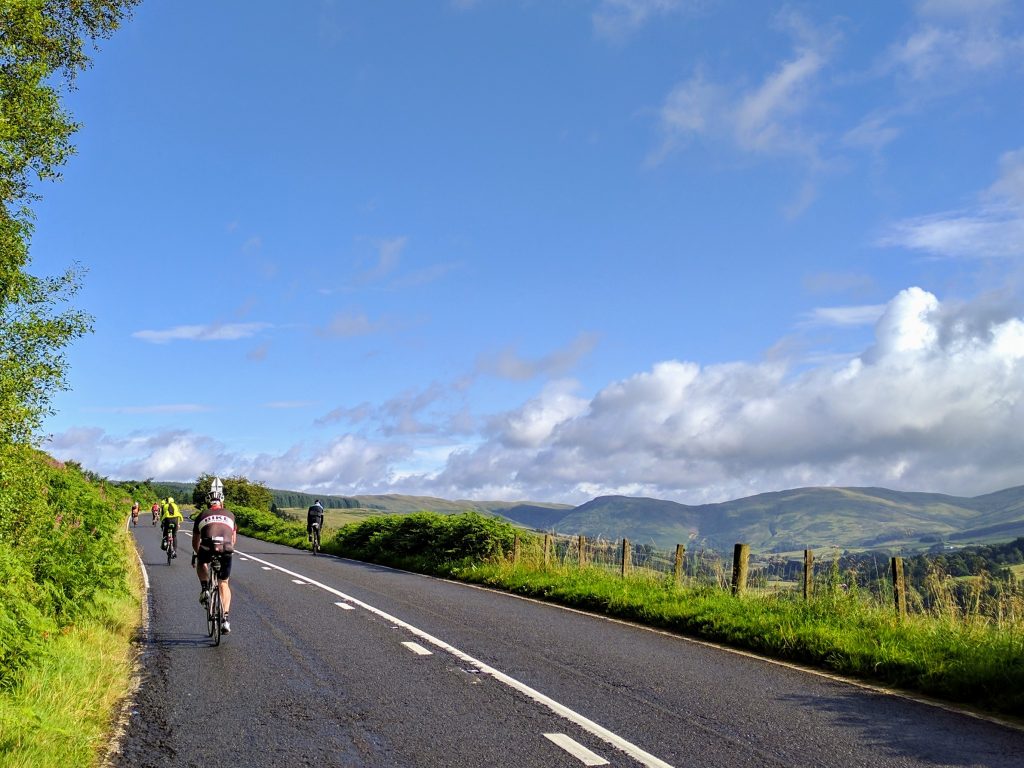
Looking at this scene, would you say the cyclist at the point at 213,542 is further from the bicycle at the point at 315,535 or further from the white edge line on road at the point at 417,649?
the bicycle at the point at 315,535

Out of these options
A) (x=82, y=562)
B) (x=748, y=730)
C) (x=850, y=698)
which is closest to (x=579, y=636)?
(x=850, y=698)

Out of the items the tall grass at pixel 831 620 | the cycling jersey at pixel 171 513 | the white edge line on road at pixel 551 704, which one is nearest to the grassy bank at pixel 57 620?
the white edge line on road at pixel 551 704

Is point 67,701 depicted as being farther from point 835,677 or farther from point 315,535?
point 315,535

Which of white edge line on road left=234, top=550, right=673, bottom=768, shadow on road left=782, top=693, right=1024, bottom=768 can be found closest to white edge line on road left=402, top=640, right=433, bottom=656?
white edge line on road left=234, top=550, right=673, bottom=768

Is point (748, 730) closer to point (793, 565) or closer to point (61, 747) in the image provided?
point (61, 747)

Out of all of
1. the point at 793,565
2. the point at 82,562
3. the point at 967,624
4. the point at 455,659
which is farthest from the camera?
the point at 793,565

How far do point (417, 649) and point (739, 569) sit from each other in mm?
7089

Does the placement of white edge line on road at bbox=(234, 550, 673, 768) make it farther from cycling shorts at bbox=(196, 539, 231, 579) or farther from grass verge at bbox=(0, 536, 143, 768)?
grass verge at bbox=(0, 536, 143, 768)

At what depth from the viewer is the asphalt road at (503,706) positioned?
5.79 meters

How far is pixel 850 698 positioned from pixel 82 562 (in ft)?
32.6

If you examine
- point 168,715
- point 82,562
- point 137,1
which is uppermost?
point 137,1

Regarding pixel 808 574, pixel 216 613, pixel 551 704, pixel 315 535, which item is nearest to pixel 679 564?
pixel 808 574

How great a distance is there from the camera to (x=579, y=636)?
452 inches

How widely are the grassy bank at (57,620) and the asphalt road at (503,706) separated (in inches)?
14.5
